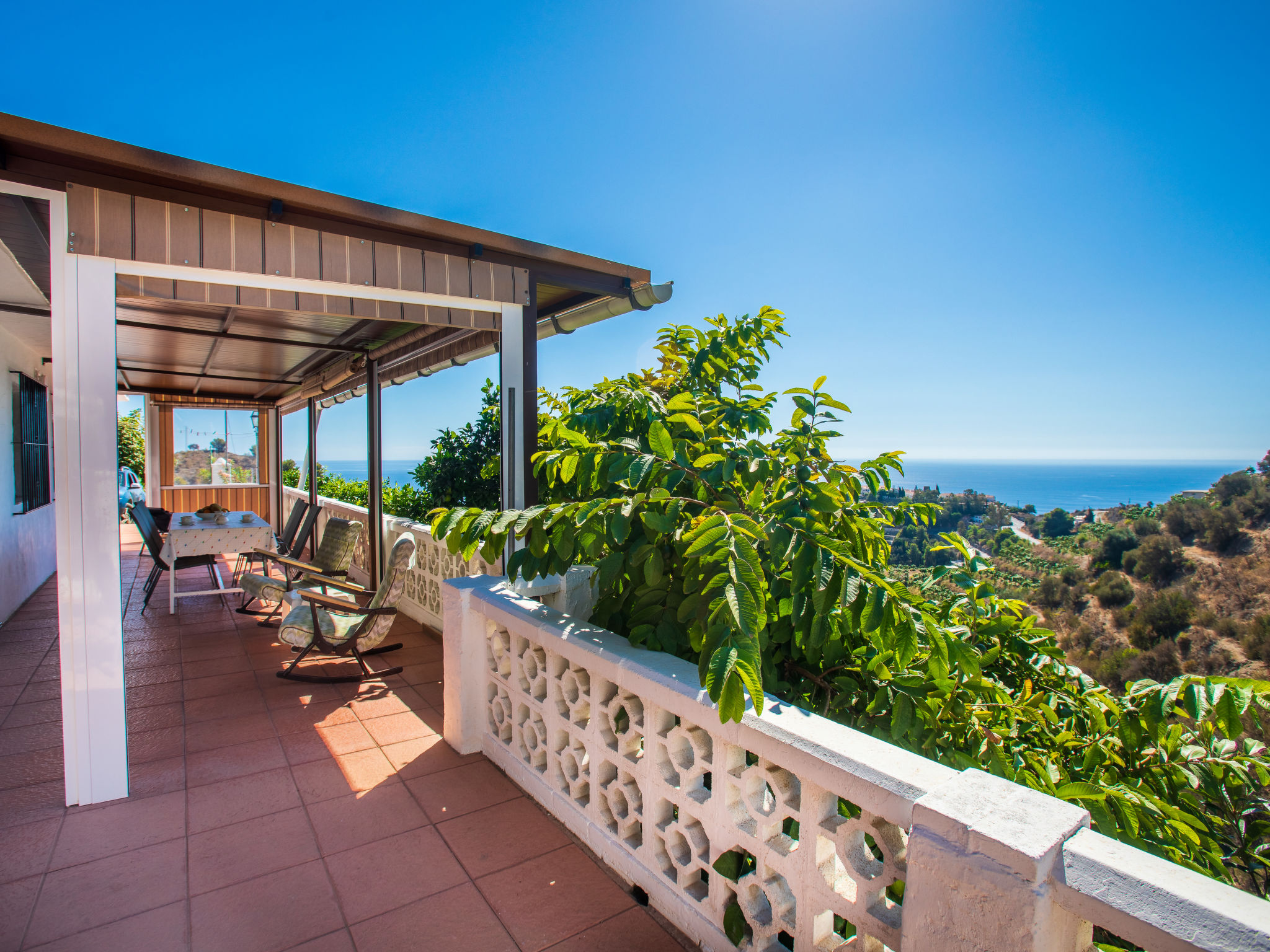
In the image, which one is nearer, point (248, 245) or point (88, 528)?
point (88, 528)

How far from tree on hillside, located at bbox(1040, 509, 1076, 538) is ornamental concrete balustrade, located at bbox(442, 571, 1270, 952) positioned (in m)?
25.9

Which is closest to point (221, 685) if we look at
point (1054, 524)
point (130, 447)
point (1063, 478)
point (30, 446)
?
point (30, 446)

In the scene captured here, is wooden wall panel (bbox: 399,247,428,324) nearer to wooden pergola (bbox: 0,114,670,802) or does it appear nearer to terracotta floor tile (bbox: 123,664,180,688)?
wooden pergola (bbox: 0,114,670,802)

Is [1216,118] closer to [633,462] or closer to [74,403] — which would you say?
[633,462]

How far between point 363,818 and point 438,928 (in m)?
0.78

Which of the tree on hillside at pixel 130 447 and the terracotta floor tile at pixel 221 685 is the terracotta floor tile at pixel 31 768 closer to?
the terracotta floor tile at pixel 221 685

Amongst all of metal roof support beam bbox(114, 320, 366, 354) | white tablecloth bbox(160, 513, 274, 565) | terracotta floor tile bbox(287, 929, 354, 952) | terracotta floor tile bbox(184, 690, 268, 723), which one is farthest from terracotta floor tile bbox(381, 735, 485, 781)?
metal roof support beam bbox(114, 320, 366, 354)

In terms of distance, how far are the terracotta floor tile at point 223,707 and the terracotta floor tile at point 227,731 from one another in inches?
1.9

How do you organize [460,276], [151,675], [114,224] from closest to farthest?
1. [114,224]
2. [460,276]
3. [151,675]

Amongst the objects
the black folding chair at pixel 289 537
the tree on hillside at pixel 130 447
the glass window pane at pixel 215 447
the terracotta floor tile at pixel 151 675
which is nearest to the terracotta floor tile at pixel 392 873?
the terracotta floor tile at pixel 151 675

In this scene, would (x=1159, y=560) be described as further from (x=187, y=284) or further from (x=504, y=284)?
(x=187, y=284)

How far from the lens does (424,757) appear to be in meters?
3.06

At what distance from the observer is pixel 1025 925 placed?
973mm

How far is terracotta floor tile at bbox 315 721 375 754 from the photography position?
3.15 meters
